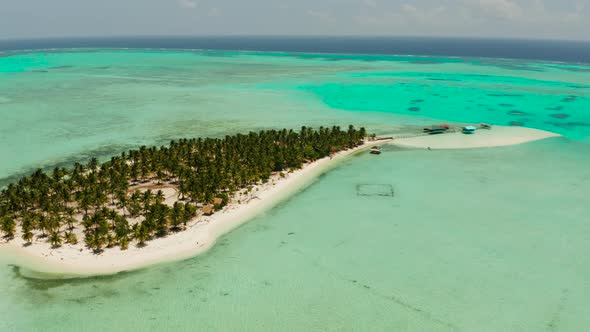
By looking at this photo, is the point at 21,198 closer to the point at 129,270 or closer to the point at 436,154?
the point at 129,270

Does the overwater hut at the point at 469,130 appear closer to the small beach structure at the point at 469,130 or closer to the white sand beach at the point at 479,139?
the small beach structure at the point at 469,130

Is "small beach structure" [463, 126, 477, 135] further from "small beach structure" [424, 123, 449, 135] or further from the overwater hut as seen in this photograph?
"small beach structure" [424, 123, 449, 135]

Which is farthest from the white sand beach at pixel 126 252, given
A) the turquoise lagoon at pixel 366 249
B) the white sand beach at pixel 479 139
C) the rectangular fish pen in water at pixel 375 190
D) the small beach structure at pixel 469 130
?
the small beach structure at pixel 469 130

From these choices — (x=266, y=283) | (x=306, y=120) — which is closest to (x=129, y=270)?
(x=266, y=283)

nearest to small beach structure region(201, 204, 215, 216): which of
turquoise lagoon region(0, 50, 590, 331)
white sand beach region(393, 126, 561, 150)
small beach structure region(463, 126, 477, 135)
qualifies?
turquoise lagoon region(0, 50, 590, 331)

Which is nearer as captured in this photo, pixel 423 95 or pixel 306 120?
pixel 306 120

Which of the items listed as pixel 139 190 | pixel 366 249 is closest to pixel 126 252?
pixel 139 190
